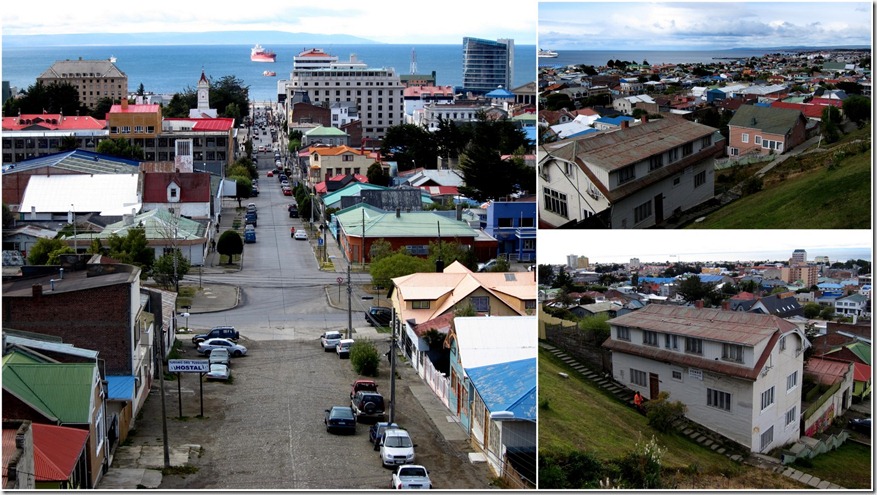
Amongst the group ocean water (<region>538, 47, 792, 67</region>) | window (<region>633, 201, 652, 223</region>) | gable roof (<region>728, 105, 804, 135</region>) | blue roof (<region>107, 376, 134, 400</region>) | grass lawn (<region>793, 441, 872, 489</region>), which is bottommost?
blue roof (<region>107, 376, 134, 400</region>)

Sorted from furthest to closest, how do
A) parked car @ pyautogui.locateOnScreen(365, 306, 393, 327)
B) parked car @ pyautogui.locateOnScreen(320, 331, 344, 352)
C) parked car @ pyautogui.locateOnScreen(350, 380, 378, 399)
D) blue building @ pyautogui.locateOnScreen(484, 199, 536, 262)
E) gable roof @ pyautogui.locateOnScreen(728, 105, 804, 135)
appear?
blue building @ pyautogui.locateOnScreen(484, 199, 536, 262) → parked car @ pyautogui.locateOnScreen(365, 306, 393, 327) → parked car @ pyautogui.locateOnScreen(320, 331, 344, 352) → parked car @ pyautogui.locateOnScreen(350, 380, 378, 399) → gable roof @ pyautogui.locateOnScreen(728, 105, 804, 135)

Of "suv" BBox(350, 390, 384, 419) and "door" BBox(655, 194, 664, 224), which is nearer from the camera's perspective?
"door" BBox(655, 194, 664, 224)

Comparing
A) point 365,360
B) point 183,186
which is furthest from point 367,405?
point 183,186

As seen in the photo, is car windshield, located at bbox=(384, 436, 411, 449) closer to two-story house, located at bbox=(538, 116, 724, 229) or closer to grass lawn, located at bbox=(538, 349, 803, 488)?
grass lawn, located at bbox=(538, 349, 803, 488)

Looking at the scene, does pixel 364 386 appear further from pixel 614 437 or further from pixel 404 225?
pixel 404 225

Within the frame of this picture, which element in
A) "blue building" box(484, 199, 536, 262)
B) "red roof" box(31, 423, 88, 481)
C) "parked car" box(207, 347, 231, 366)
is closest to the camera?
"red roof" box(31, 423, 88, 481)

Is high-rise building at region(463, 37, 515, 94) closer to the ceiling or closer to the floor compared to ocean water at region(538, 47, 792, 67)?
closer to the ceiling

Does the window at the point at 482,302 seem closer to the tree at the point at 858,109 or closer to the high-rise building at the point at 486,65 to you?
the tree at the point at 858,109

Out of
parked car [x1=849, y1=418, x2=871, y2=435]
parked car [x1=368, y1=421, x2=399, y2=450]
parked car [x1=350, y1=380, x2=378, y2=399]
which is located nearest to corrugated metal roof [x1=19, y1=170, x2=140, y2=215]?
parked car [x1=350, y1=380, x2=378, y2=399]
